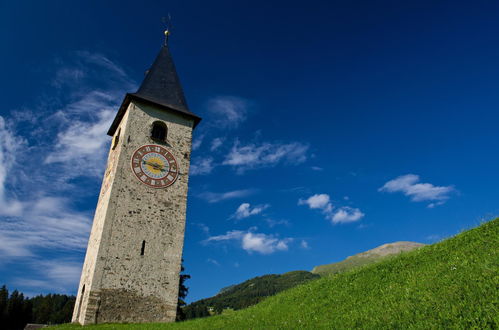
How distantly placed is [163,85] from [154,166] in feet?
24.5

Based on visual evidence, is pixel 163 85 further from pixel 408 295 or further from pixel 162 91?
pixel 408 295

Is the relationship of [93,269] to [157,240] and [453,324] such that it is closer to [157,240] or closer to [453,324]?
[157,240]

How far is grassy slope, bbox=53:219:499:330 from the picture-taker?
21.5 feet

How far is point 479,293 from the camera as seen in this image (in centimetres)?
671

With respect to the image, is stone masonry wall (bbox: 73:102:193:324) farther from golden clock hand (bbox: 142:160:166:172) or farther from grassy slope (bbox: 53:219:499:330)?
grassy slope (bbox: 53:219:499:330)

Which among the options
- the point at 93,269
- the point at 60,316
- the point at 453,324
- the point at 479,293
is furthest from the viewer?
the point at 60,316

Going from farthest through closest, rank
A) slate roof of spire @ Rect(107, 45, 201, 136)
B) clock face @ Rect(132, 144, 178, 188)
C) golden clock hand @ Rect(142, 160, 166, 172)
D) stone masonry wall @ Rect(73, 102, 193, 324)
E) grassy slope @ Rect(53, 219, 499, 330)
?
slate roof of spire @ Rect(107, 45, 201, 136) → golden clock hand @ Rect(142, 160, 166, 172) → clock face @ Rect(132, 144, 178, 188) → stone masonry wall @ Rect(73, 102, 193, 324) → grassy slope @ Rect(53, 219, 499, 330)

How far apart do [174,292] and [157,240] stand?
10.2 feet

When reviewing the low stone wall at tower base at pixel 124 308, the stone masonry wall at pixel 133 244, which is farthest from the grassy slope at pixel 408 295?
the stone masonry wall at pixel 133 244

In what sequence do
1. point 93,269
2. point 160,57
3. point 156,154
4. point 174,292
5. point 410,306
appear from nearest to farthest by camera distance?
point 410,306
point 93,269
point 174,292
point 156,154
point 160,57

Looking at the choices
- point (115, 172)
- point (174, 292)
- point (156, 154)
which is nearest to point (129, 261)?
point (174, 292)

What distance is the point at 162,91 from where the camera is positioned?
25328mm

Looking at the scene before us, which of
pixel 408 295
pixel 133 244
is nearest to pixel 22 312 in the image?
pixel 133 244

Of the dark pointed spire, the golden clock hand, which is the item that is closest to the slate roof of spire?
the dark pointed spire
